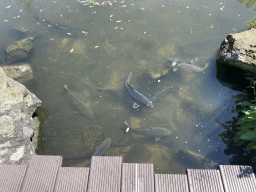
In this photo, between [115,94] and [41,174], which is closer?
[41,174]

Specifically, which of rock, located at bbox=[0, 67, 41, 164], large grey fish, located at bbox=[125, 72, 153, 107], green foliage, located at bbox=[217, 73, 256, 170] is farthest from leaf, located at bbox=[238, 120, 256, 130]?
rock, located at bbox=[0, 67, 41, 164]

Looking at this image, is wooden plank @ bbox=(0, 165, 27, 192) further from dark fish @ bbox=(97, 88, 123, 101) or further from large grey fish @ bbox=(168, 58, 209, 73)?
large grey fish @ bbox=(168, 58, 209, 73)

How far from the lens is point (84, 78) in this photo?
23.2ft

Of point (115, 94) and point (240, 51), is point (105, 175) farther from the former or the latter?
point (240, 51)

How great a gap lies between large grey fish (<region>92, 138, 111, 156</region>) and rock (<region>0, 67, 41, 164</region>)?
5.81ft

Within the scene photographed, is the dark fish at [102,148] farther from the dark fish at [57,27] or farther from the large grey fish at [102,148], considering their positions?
the dark fish at [57,27]

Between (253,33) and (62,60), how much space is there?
7633 mm

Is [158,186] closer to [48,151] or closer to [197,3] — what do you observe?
[48,151]

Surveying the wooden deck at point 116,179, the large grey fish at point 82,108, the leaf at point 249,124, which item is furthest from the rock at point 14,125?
the leaf at point 249,124

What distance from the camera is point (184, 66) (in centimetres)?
688

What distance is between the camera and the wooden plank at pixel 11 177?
129 inches

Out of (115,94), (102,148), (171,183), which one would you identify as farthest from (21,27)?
(171,183)

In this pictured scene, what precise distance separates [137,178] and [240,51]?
5541mm

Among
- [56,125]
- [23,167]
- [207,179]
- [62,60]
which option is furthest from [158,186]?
[62,60]
